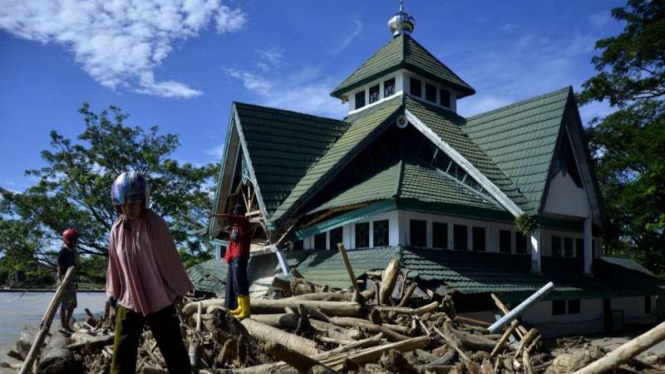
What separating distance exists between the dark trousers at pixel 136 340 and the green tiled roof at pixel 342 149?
1181cm

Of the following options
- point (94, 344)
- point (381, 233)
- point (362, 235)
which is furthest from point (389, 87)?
point (94, 344)

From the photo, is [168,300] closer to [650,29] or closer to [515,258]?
[515,258]

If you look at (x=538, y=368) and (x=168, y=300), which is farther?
(x=538, y=368)

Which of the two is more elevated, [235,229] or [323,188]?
[323,188]

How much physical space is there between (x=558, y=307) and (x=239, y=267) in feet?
45.0

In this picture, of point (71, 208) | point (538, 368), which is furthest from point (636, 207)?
point (71, 208)

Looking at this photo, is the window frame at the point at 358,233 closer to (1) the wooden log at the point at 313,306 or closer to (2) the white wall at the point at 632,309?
(1) the wooden log at the point at 313,306

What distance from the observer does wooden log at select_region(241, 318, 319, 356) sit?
26.5ft

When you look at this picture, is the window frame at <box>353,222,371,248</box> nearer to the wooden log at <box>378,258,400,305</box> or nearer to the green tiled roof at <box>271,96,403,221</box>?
the green tiled roof at <box>271,96,403,221</box>

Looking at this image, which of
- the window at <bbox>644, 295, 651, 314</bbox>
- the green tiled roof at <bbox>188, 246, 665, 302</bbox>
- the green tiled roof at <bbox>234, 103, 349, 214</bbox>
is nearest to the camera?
the green tiled roof at <bbox>188, 246, 665, 302</bbox>

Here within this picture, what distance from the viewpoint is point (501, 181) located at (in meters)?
17.3

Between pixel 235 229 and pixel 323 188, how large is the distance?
791 centimetres

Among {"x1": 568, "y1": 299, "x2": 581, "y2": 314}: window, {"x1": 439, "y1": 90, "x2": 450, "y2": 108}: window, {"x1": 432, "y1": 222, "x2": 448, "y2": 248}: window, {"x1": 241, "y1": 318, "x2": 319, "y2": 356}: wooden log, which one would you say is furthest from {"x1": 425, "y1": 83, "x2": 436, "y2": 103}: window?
{"x1": 241, "y1": 318, "x2": 319, "y2": 356}: wooden log

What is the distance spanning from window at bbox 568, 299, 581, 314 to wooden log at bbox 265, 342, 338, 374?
53.3 feet
